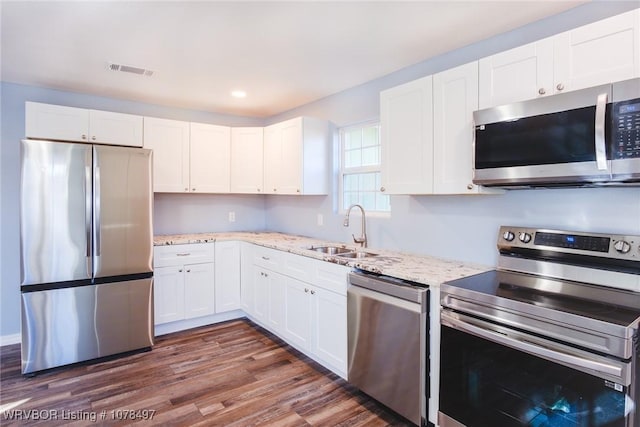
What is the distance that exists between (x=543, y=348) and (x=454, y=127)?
1.31m

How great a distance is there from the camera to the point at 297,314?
2.98 meters

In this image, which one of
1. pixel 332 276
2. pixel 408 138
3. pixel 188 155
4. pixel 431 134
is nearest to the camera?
pixel 431 134

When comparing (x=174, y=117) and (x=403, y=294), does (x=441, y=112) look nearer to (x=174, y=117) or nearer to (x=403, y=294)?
(x=403, y=294)

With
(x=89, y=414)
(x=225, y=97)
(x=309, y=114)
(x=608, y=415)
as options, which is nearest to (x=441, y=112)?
(x=608, y=415)

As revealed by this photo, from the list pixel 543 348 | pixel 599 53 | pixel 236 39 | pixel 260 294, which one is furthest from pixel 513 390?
pixel 236 39

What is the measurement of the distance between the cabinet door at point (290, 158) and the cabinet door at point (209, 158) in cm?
68

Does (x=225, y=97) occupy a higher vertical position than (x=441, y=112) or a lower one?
higher

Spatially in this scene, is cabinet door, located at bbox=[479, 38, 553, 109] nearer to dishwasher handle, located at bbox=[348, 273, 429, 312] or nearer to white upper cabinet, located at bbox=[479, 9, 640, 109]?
white upper cabinet, located at bbox=[479, 9, 640, 109]

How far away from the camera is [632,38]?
4.92ft

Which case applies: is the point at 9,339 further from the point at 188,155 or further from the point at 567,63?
the point at 567,63

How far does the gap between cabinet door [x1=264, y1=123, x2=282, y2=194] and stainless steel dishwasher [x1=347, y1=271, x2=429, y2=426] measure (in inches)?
74.6

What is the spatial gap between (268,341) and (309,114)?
2450mm

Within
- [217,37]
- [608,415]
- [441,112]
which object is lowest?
[608,415]

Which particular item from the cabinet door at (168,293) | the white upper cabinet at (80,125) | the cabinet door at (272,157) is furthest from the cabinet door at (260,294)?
the white upper cabinet at (80,125)
